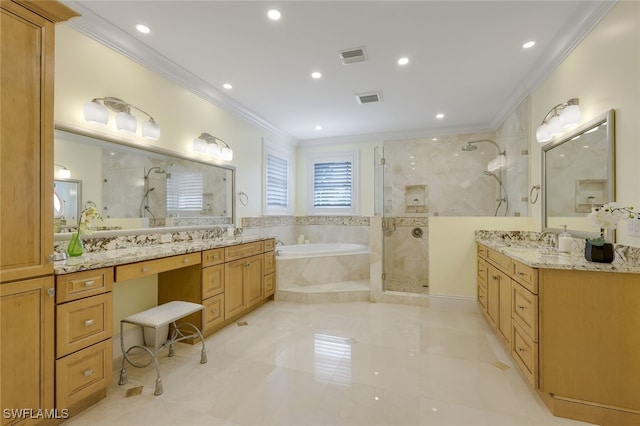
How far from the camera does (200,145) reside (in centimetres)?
320

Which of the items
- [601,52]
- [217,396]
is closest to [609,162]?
[601,52]

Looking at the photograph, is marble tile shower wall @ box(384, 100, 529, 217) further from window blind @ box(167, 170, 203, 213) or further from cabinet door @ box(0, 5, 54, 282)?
cabinet door @ box(0, 5, 54, 282)

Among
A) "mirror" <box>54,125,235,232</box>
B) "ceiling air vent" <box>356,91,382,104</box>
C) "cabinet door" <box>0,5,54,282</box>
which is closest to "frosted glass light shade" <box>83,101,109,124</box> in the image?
"mirror" <box>54,125,235,232</box>

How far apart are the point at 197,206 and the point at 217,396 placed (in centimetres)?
209

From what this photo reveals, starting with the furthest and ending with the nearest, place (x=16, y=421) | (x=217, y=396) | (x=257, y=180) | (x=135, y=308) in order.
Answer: (x=257, y=180) → (x=135, y=308) → (x=217, y=396) → (x=16, y=421)

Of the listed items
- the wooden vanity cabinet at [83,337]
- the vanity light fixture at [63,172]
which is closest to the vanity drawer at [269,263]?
the wooden vanity cabinet at [83,337]

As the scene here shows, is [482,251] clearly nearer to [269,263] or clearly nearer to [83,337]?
[269,263]

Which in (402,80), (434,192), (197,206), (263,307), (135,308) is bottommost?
(263,307)

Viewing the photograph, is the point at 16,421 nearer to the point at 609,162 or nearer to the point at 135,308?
the point at 135,308

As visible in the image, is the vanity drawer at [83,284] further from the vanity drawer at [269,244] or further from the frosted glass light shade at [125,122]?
the vanity drawer at [269,244]

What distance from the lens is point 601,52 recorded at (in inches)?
79.0

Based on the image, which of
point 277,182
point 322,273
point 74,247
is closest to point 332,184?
point 277,182

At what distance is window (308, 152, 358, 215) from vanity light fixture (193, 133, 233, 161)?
216 centimetres

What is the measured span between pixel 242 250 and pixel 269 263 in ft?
2.10
